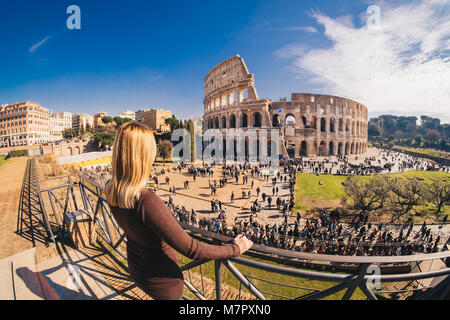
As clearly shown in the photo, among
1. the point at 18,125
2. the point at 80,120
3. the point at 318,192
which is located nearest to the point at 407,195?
the point at 318,192

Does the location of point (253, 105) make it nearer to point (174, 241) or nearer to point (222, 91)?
point (222, 91)

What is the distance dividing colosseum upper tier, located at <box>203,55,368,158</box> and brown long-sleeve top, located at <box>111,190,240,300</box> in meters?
32.4

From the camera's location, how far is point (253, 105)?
34.8 metres

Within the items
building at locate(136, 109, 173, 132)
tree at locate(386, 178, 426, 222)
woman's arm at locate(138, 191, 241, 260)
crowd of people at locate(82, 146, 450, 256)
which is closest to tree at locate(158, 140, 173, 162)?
crowd of people at locate(82, 146, 450, 256)

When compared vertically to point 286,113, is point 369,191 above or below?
below

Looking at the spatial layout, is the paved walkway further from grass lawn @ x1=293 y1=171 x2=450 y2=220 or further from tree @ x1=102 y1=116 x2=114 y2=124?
tree @ x1=102 y1=116 x2=114 y2=124

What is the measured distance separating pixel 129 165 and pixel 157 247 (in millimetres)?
630

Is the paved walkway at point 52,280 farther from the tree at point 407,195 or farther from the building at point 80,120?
the building at point 80,120

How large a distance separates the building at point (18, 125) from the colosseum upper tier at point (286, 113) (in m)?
54.0

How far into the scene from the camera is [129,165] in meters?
1.25

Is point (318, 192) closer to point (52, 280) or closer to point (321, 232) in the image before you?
point (321, 232)

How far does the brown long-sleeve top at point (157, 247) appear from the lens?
1.14 m

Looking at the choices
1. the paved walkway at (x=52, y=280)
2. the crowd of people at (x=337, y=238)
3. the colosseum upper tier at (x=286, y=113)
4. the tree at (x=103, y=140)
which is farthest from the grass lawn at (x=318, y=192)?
the tree at (x=103, y=140)

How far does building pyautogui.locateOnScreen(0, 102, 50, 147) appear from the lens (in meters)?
53.0
